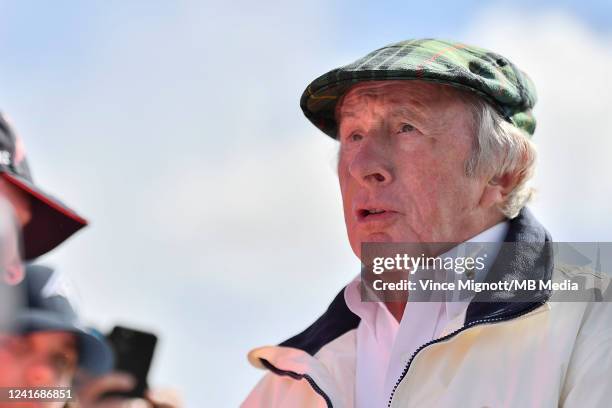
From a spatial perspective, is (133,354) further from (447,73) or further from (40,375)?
(447,73)

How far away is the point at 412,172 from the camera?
2.81 metres

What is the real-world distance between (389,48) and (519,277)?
0.85 m

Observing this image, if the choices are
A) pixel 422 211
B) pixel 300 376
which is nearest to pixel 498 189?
pixel 422 211

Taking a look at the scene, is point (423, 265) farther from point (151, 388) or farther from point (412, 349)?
point (151, 388)

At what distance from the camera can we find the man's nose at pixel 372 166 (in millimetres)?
2805

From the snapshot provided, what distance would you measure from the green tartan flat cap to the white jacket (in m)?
0.43

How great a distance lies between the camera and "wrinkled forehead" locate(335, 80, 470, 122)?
2855 millimetres

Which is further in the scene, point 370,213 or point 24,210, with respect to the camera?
point 370,213

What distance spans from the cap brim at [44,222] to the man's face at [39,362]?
223 mm

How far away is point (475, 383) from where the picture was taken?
7.93 feet

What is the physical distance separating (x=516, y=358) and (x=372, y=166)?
0.71 meters

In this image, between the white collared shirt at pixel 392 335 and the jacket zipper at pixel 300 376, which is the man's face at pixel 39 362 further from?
the white collared shirt at pixel 392 335

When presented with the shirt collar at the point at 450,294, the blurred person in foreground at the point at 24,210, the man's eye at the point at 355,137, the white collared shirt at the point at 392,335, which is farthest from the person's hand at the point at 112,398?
the man's eye at the point at 355,137

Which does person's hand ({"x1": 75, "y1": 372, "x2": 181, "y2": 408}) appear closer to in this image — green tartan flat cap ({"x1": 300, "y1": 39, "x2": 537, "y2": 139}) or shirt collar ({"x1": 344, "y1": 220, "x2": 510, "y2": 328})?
shirt collar ({"x1": 344, "y1": 220, "x2": 510, "y2": 328})
